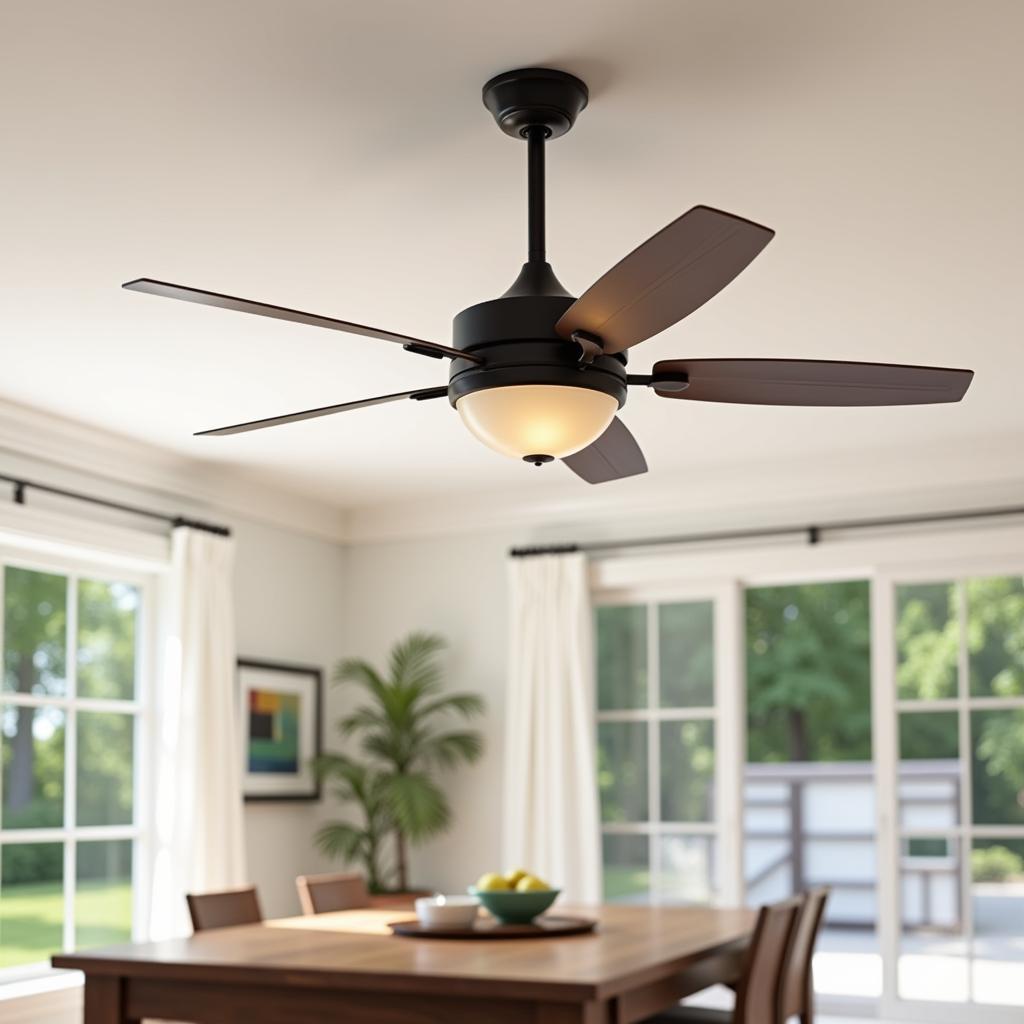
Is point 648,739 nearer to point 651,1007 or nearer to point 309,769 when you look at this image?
point 309,769

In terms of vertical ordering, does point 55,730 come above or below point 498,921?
above

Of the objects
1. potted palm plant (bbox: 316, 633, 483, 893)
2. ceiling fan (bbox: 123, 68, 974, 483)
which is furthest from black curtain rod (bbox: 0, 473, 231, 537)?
ceiling fan (bbox: 123, 68, 974, 483)

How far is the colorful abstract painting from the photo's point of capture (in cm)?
637

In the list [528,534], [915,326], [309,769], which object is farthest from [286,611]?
[915,326]

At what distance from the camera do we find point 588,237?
3.49 metres

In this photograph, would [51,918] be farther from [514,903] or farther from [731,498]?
[731,498]

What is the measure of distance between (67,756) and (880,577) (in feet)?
11.1

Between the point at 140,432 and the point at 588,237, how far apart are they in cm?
261

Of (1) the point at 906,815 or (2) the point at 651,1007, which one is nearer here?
(2) the point at 651,1007

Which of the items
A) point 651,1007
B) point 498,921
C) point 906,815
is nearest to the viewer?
point 651,1007

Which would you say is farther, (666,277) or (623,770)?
(623,770)

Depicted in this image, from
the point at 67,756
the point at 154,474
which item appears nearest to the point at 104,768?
the point at 67,756

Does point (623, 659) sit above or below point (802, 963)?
above

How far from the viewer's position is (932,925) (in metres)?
5.56
